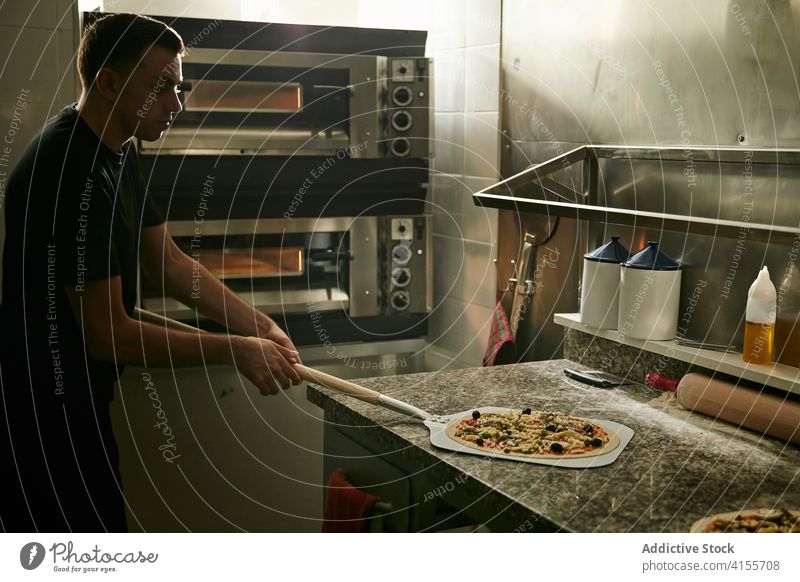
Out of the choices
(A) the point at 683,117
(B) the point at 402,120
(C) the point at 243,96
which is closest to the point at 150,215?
(C) the point at 243,96

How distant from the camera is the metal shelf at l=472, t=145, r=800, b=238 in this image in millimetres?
1245

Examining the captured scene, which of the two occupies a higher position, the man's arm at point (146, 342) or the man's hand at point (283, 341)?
the man's arm at point (146, 342)

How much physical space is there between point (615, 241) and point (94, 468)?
0.97m

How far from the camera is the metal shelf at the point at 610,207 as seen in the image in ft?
4.09

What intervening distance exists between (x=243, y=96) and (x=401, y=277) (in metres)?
0.56

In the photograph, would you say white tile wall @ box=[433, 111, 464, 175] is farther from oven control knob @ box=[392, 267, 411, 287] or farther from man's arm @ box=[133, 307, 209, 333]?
man's arm @ box=[133, 307, 209, 333]

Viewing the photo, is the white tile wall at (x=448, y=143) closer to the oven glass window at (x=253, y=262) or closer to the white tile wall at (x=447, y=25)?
the white tile wall at (x=447, y=25)

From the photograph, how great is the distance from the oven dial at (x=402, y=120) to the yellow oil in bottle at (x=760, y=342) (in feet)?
3.34

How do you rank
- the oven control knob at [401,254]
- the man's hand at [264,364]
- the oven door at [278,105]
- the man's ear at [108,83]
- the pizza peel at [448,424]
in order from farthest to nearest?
the oven control knob at [401,254] → the oven door at [278,105] → the man's ear at [108,83] → the man's hand at [264,364] → the pizza peel at [448,424]

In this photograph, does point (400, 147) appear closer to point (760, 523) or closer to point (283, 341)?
Answer: point (283, 341)

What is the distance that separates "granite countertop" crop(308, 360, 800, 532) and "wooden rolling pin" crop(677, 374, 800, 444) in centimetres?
2

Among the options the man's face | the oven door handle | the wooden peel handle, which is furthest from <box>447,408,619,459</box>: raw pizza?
the oven door handle

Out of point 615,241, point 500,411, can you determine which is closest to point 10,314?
point 500,411

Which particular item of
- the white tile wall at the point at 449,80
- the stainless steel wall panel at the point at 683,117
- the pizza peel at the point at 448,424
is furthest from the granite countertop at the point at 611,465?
the white tile wall at the point at 449,80
